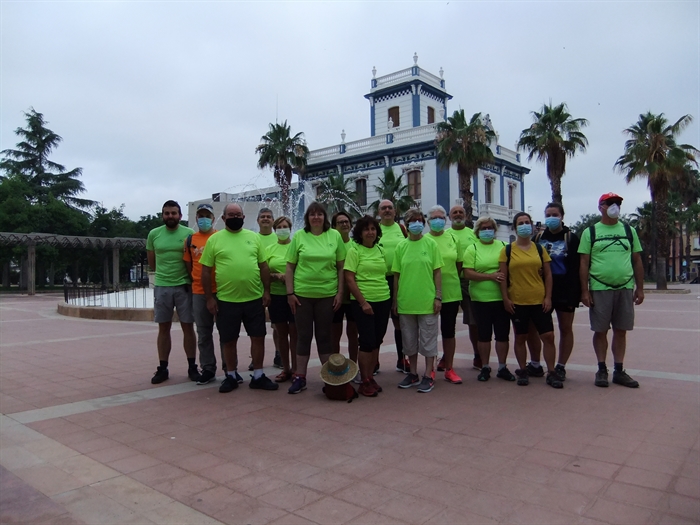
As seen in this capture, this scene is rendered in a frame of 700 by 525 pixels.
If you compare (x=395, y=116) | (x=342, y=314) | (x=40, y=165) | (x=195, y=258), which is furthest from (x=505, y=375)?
(x=40, y=165)

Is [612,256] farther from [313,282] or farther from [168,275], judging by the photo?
[168,275]

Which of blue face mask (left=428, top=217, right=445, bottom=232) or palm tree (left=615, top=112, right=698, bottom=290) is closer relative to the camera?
blue face mask (left=428, top=217, right=445, bottom=232)

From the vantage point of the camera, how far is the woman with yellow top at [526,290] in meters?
5.72

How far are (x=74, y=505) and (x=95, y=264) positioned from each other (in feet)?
181

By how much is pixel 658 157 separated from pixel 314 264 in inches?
1050

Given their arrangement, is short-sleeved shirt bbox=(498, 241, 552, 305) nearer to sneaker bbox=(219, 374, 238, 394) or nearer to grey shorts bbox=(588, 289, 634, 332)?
grey shorts bbox=(588, 289, 634, 332)

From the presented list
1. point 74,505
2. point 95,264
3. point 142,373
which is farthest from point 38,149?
point 74,505

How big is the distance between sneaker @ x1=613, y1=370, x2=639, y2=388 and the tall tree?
5371 cm

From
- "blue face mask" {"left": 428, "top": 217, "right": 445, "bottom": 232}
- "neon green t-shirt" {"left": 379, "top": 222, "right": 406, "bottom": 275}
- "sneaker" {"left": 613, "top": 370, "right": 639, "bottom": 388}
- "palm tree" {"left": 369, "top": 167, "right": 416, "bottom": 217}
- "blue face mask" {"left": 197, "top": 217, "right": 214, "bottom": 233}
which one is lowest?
"sneaker" {"left": 613, "top": 370, "right": 639, "bottom": 388}

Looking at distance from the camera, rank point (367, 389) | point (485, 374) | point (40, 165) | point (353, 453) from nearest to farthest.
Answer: point (353, 453)
point (367, 389)
point (485, 374)
point (40, 165)

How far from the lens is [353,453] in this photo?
382cm

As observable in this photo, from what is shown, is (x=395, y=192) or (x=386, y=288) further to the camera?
(x=395, y=192)

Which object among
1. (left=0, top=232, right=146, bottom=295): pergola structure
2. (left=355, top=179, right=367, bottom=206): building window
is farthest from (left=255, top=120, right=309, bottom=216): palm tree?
(left=0, top=232, right=146, bottom=295): pergola structure

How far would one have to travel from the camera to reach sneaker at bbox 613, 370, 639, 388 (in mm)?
5594
